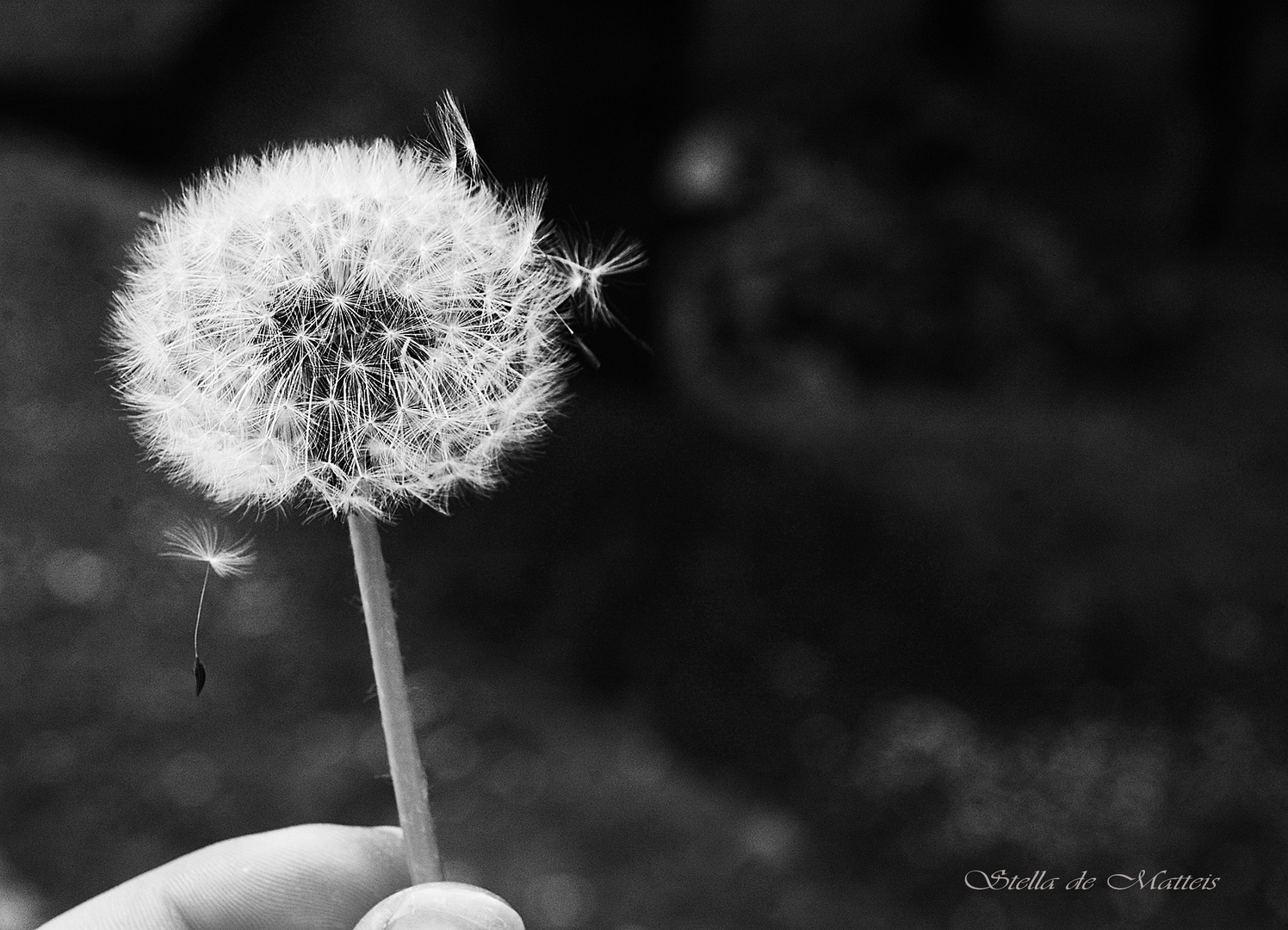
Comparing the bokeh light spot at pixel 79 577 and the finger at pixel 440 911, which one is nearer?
the finger at pixel 440 911

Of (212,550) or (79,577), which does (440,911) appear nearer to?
(212,550)

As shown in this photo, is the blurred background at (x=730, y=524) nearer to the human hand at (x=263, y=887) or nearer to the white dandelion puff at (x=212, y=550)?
the human hand at (x=263, y=887)

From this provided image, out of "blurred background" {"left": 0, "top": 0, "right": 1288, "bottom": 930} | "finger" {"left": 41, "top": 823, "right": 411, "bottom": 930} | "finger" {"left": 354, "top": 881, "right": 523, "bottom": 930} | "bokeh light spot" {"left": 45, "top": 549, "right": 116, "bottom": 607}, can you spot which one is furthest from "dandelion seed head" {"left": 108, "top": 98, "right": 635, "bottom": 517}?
"bokeh light spot" {"left": 45, "top": 549, "right": 116, "bottom": 607}

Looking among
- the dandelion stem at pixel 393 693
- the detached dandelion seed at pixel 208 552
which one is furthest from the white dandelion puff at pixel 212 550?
the dandelion stem at pixel 393 693

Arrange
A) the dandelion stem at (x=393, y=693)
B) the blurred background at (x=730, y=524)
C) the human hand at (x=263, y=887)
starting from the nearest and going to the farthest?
the dandelion stem at (x=393, y=693)
the human hand at (x=263, y=887)
the blurred background at (x=730, y=524)

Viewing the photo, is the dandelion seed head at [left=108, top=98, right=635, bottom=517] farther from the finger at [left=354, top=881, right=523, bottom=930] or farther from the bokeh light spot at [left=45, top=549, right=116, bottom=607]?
the bokeh light spot at [left=45, top=549, right=116, bottom=607]
